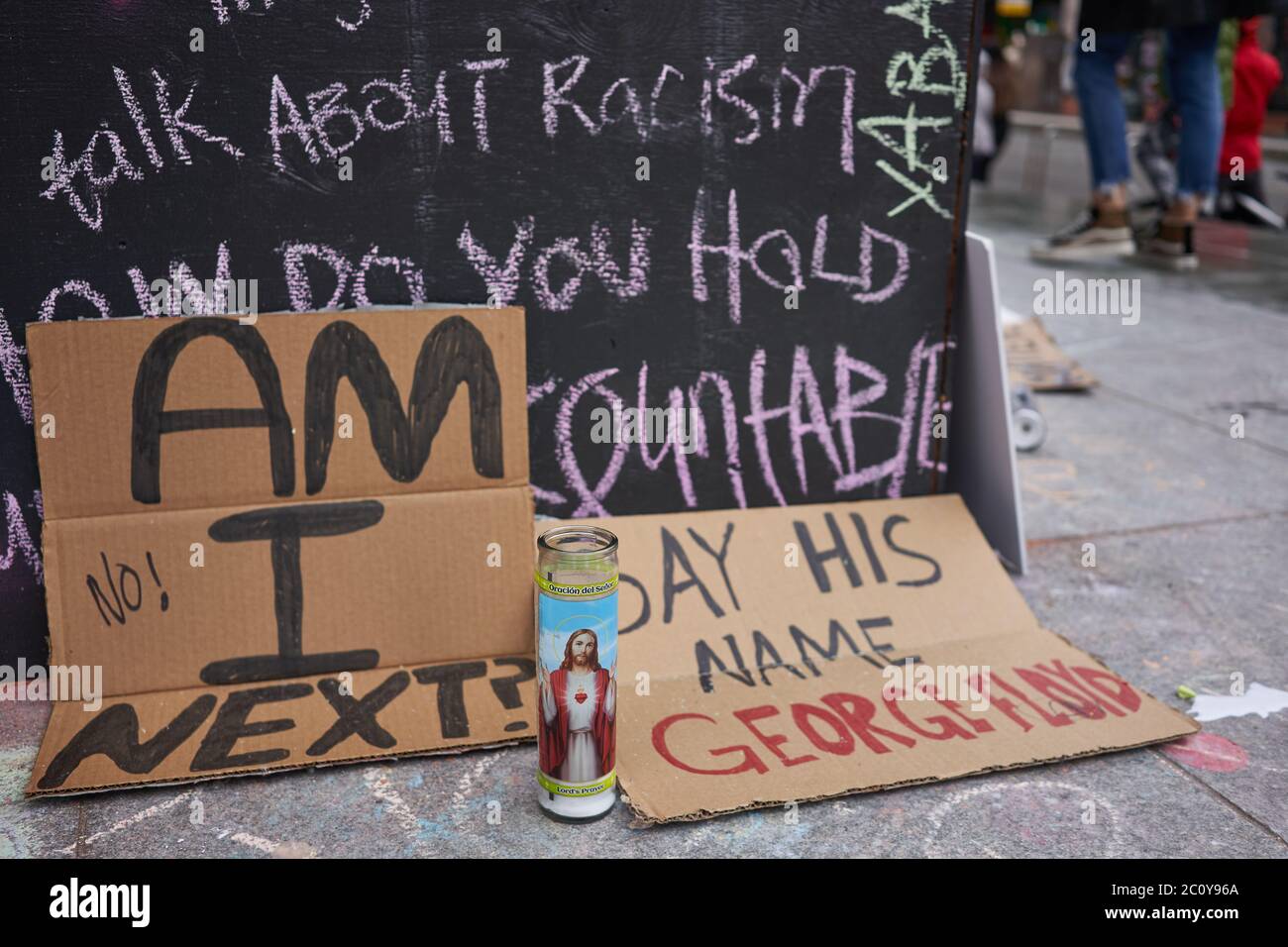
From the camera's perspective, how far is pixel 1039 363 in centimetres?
523

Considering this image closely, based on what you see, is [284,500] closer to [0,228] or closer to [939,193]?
[0,228]

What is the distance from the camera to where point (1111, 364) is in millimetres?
5582

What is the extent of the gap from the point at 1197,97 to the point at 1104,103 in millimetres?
470

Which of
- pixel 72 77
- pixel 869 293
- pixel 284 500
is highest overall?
pixel 72 77

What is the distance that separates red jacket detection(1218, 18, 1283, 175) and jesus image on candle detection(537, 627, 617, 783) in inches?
314

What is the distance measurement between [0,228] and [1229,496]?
3522 mm

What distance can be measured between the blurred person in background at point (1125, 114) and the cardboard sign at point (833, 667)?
154 inches

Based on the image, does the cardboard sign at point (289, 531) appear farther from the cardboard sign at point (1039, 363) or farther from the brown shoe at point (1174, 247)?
the brown shoe at point (1174, 247)

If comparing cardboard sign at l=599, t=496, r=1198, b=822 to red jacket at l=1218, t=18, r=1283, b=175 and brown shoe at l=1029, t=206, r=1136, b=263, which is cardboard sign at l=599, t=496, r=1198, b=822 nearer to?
brown shoe at l=1029, t=206, r=1136, b=263

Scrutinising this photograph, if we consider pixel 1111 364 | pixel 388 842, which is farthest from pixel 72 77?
pixel 1111 364

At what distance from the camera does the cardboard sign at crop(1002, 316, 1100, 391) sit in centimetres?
511

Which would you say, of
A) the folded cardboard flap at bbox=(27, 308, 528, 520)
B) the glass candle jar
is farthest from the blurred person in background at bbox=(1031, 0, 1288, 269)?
the glass candle jar

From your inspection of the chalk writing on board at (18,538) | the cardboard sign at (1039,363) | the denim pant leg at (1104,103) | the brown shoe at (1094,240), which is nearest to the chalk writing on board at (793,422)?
the chalk writing on board at (18,538)

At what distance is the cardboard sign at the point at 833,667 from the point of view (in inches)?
94.3
